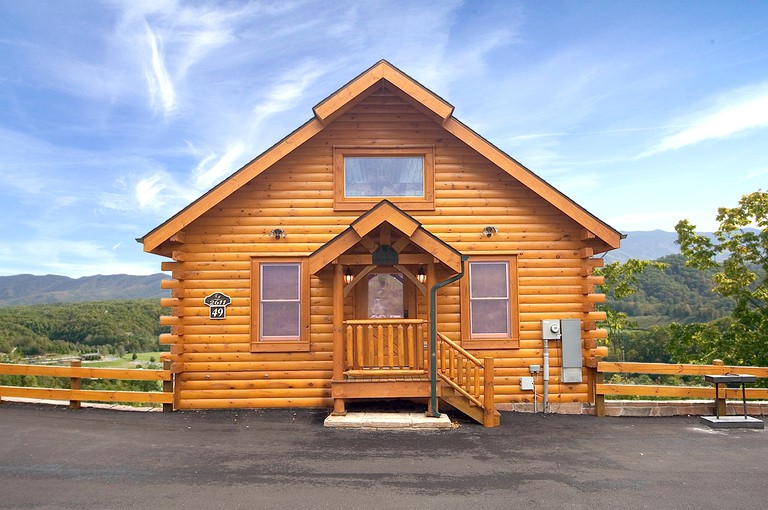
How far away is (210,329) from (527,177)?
23.3ft

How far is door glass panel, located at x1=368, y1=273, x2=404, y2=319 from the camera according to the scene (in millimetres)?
11242

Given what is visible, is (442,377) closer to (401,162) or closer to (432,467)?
(432,467)

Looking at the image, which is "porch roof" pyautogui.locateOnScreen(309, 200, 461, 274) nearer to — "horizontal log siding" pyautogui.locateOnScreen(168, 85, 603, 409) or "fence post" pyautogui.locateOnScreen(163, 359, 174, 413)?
"horizontal log siding" pyautogui.locateOnScreen(168, 85, 603, 409)

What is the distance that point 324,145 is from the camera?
35.3 ft

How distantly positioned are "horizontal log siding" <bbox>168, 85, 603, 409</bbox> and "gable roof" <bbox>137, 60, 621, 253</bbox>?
464 millimetres

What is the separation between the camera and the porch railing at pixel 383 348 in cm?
923

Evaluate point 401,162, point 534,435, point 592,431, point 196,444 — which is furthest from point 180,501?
point 401,162

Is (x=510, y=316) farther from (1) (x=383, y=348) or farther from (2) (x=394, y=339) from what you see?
(1) (x=383, y=348)

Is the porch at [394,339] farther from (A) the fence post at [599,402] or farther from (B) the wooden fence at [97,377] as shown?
(B) the wooden fence at [97,377]

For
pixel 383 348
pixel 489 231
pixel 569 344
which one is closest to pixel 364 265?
pixel 383 348

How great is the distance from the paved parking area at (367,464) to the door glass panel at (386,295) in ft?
8.74

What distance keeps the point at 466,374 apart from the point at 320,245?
153 inches

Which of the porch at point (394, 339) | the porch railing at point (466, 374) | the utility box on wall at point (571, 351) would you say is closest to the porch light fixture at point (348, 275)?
the porch at point (394, 339)

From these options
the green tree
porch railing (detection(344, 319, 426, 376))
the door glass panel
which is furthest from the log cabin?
the green tree
